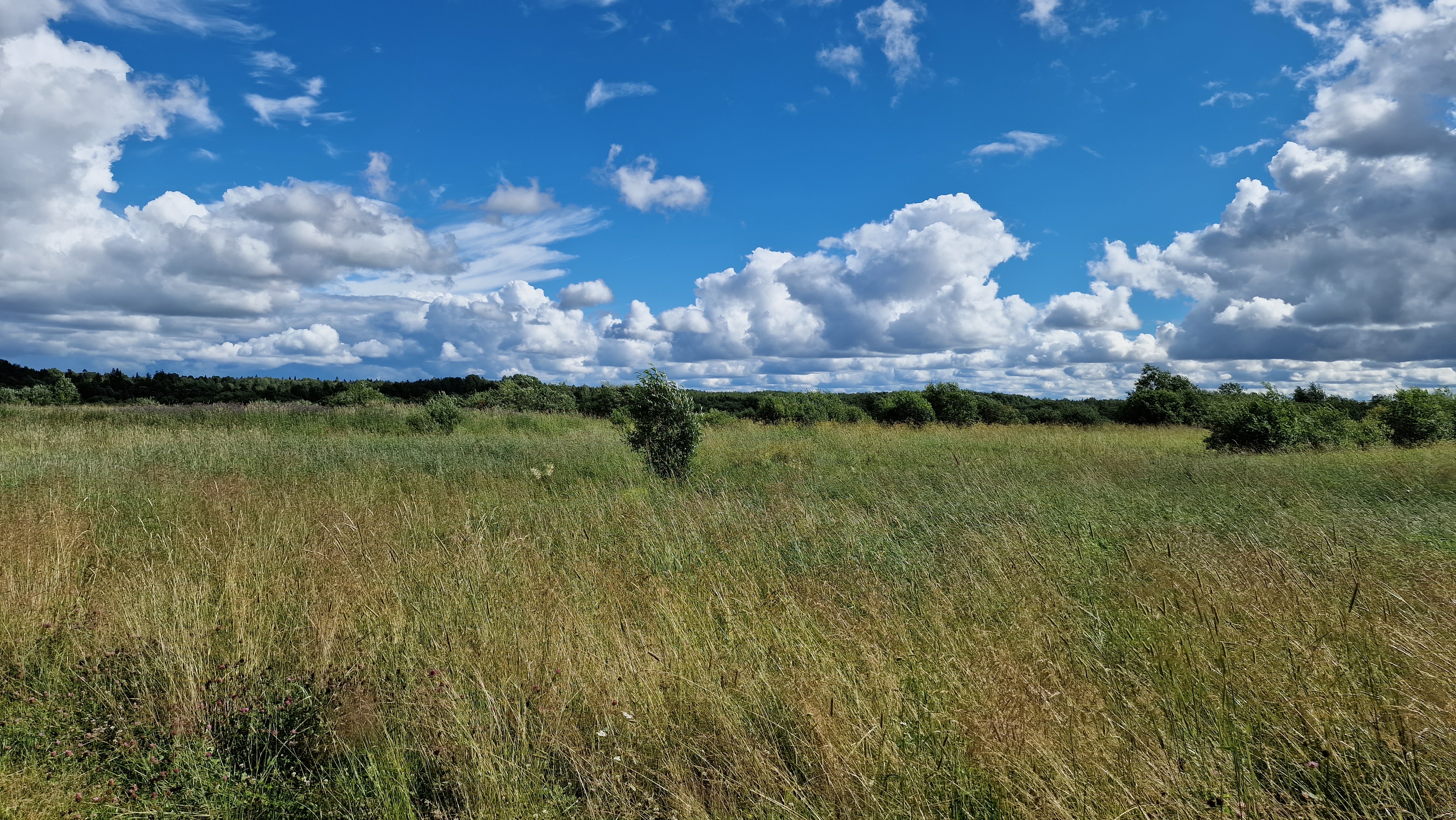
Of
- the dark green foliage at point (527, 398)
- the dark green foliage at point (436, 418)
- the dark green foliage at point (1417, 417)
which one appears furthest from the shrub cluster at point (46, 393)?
the dark green foliage at point (1417, 417)

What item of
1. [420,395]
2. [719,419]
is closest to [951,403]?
[719,419]

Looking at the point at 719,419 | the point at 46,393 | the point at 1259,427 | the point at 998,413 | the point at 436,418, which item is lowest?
the point at 998,413

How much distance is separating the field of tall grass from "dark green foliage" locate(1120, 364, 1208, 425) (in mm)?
21858

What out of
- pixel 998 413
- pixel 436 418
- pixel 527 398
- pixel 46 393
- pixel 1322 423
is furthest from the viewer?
pixel 527 398

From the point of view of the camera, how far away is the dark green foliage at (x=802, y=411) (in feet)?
92.2

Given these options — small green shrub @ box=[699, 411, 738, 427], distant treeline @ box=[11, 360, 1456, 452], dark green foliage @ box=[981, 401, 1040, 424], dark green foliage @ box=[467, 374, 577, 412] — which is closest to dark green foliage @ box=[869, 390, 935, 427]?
distant treeline @ box=[11, 360, 1456, 452]

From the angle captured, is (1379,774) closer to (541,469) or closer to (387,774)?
(387,774)

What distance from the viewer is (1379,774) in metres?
2.58

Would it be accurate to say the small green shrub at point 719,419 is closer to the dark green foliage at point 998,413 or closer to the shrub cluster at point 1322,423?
the shrub cluster at point 1322,423

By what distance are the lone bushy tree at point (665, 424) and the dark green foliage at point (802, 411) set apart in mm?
13464

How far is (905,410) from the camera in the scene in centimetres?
2919

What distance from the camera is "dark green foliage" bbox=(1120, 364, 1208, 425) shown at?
90.1 ft

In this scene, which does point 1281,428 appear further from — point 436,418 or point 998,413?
point 436,418

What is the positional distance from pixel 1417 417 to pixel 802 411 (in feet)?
61.6
